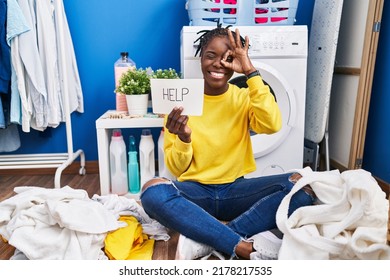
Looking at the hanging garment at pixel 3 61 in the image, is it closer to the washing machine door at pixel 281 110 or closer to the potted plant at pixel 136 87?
the potted plant at pixel 136 87

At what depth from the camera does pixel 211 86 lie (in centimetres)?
118

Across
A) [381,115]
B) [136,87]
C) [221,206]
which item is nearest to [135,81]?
[136,87]

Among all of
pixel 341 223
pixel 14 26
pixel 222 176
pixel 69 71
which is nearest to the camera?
pixel 341 223

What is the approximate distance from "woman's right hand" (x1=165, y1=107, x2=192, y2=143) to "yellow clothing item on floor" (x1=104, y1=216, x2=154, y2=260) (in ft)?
1.18

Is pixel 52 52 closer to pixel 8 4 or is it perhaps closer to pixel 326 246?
pixel 8 4

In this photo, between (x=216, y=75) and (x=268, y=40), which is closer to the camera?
(x=216, y=75)

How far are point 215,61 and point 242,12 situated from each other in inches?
24.2

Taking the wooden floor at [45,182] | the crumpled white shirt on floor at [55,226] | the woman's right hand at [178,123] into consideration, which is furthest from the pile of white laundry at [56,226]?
the wooden floor at [45,182]

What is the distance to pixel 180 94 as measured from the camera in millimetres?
1016

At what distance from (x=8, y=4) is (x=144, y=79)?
663mm

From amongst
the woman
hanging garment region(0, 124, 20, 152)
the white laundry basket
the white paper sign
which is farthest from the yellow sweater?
hanging garment region(0, 124, 20, 152)

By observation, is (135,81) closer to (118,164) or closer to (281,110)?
(118,164)

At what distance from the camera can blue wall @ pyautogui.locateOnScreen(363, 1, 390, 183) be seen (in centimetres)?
158
